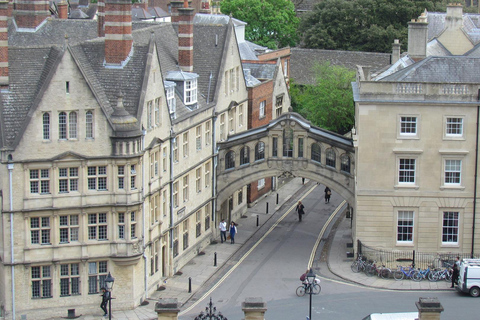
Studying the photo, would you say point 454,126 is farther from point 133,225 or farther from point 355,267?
point 133,225

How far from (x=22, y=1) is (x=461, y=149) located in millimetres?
30315

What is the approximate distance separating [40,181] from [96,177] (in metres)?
2.74

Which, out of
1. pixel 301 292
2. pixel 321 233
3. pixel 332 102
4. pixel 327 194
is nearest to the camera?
pixel 301 292

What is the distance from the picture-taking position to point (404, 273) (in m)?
52.0

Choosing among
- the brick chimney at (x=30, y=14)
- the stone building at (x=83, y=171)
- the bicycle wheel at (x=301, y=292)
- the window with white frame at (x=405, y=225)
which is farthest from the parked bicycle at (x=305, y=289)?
the brick chimney at (x=30, y=14)

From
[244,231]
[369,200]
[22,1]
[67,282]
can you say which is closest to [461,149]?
[369,200]

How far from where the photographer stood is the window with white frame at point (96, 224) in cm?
4669

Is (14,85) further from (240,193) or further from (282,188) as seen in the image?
(282,188)

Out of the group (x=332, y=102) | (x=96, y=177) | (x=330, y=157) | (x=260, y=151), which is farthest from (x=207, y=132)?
(x=332, y=102)

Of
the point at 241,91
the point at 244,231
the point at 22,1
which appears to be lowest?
the point at 244,231

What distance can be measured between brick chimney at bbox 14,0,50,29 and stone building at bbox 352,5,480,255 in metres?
22.7

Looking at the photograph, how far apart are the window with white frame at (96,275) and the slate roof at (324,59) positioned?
54292 mm

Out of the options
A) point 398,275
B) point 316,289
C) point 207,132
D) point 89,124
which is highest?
point 89,124

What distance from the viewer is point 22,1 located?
64.4 meters
